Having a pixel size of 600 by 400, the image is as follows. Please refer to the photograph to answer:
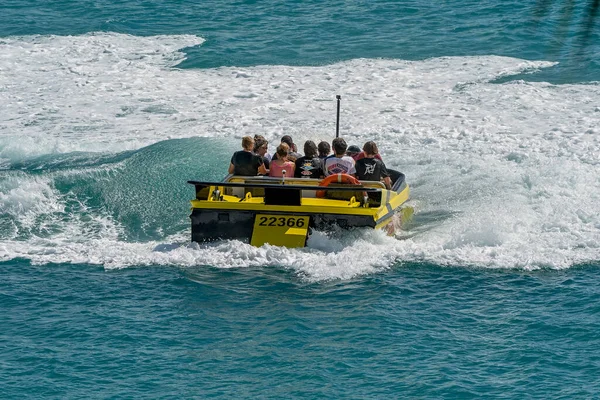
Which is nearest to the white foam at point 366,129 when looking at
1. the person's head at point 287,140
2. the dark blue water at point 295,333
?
the dark blue water at point 295,333

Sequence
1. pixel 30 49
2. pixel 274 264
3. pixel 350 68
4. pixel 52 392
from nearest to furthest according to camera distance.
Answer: pixel 52 392 < pixel 274 264 < pixel 350 68 < pixel 30 49

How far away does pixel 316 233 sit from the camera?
37.2 ft

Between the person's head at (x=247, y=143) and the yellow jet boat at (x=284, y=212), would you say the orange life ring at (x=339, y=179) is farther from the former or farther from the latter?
the person's head at (x=247, y=143)

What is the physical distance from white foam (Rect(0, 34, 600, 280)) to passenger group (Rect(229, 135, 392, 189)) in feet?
3.51

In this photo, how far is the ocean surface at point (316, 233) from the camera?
27.4 ft

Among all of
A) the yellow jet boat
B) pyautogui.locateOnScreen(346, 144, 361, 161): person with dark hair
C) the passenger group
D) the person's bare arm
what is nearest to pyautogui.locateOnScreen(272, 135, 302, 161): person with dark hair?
the passenger group

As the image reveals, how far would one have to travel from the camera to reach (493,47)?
22859mm

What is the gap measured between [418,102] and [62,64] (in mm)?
8990

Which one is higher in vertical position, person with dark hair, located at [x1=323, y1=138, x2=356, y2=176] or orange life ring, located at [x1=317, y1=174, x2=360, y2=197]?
person with dark hair, located at [x1=323, y1=138, x2=356, y2=176]

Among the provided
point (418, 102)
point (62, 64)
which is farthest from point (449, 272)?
point (62, 64)

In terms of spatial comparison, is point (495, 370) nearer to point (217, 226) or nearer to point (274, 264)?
point (274, 264)

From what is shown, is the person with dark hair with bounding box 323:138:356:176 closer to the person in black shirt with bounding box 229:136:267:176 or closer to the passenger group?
the passenger group

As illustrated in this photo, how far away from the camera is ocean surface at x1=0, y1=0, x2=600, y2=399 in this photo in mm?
8344

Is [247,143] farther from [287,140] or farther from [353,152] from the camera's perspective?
[353,152]
